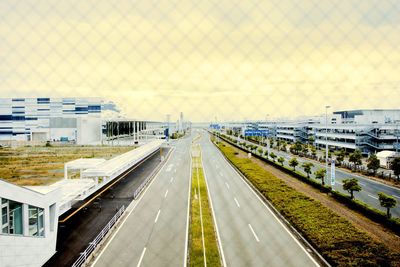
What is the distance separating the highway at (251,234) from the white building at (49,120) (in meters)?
7.98

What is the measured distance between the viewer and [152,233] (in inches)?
131

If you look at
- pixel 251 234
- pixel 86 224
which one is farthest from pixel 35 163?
pixel 251 234

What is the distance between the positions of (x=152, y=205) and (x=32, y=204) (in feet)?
7.48

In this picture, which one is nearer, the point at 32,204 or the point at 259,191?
the point at 32,204

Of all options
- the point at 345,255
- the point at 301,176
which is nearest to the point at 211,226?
the point at 345,255

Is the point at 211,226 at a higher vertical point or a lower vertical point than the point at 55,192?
lower

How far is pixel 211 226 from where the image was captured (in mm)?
3432

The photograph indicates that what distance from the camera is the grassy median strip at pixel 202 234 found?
8.35 ft

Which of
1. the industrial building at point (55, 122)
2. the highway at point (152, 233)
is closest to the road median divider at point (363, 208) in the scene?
the highway at point (152, 233)

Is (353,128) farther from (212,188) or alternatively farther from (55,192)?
(55,192)

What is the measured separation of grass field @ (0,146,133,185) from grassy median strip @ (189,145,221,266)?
10.6 ft

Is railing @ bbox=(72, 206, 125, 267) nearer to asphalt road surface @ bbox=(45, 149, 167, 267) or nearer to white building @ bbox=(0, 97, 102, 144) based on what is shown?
asphalt road surface @ bbox=(45, 149, 167, 267)

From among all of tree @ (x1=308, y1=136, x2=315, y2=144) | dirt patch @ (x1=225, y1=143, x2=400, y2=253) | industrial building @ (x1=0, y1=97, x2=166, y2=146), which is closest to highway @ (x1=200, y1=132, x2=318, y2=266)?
dirt patch @ (x1=225, y1=143, x2=400, y2=253)

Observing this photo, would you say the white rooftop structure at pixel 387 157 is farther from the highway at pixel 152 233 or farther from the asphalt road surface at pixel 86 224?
the asphalt road surface at pixel 86 224
